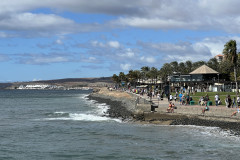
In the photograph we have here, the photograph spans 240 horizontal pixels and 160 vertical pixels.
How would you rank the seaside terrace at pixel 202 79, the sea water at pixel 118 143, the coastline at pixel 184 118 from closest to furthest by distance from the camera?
the sea water at pixel 118 143 < the coastline at pixel 184 118 < the seaside terrace at pixel 202 79

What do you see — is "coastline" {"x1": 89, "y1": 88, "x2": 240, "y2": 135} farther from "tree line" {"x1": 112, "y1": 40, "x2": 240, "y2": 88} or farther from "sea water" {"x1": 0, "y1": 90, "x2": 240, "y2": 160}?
"tree line" {"x1": 112, "y1": 40, "x2": 240, "y2": 88}

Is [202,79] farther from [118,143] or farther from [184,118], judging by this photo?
[118,143]

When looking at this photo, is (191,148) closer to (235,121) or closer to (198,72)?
(235,121)

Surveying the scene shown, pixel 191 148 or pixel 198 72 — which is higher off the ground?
pixel 198 72

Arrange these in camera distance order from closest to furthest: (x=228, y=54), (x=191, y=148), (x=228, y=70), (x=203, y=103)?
(x=191, y=148) < (x=203, y=103) < (x=228, y=54) < (x=228, y=70)

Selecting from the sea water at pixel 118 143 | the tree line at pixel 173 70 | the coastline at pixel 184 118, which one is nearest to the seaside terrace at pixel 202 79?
the tree line at pixel 173 70

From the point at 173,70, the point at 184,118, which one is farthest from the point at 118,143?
the point at 173,70

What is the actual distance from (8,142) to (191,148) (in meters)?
12.1

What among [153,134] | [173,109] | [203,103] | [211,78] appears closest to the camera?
[153,134]

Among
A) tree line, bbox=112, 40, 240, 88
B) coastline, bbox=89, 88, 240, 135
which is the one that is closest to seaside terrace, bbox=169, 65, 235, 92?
tree line, bbox=112, 40, 240, 88

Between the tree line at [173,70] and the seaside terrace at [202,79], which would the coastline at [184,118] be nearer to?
the seaside terrace at [202,79]

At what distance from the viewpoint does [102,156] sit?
19438 millimetres

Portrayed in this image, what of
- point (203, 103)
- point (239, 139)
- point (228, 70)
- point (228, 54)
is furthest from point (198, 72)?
point (239, 139)

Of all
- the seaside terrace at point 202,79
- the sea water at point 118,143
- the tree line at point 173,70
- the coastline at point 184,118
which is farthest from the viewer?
the tree line at point 173,70
